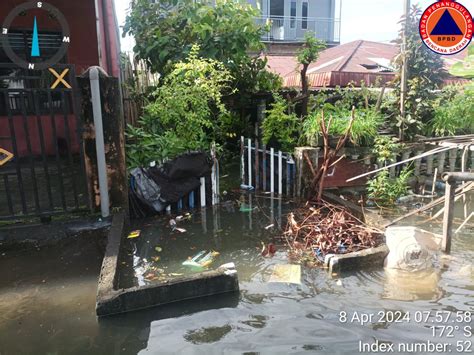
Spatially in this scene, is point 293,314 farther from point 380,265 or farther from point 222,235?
point 222,235

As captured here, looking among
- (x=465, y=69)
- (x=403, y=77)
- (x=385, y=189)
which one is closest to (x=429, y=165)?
(x=385, y=189)

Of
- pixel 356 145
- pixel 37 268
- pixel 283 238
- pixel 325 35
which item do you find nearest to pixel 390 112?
pixel 356 145

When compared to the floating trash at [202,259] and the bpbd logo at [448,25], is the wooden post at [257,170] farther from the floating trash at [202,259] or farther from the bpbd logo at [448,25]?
the bpbd logo at [448,25]

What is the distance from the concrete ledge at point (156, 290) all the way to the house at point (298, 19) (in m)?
19.2

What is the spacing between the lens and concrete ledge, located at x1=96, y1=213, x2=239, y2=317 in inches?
134

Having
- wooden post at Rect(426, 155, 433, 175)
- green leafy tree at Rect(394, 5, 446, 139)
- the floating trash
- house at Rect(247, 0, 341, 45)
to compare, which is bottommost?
the floating trash

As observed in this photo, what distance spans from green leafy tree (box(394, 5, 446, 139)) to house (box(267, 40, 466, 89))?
4.26ft

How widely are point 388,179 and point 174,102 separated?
13.6 ft

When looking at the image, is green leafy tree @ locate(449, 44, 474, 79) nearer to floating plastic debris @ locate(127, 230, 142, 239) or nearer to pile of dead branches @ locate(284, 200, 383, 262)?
pile of dead branches @ locate(284, 200, 383, 262)

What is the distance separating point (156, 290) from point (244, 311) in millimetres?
838

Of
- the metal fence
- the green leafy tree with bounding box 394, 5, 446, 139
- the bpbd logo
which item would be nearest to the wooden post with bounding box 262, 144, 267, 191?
the metal fence

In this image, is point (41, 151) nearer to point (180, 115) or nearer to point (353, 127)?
point (180, 115)

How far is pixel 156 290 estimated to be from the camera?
356 cm

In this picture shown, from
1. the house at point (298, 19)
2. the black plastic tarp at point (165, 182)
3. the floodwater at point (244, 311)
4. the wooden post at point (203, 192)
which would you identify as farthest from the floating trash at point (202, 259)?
the house at point (298, 19)
